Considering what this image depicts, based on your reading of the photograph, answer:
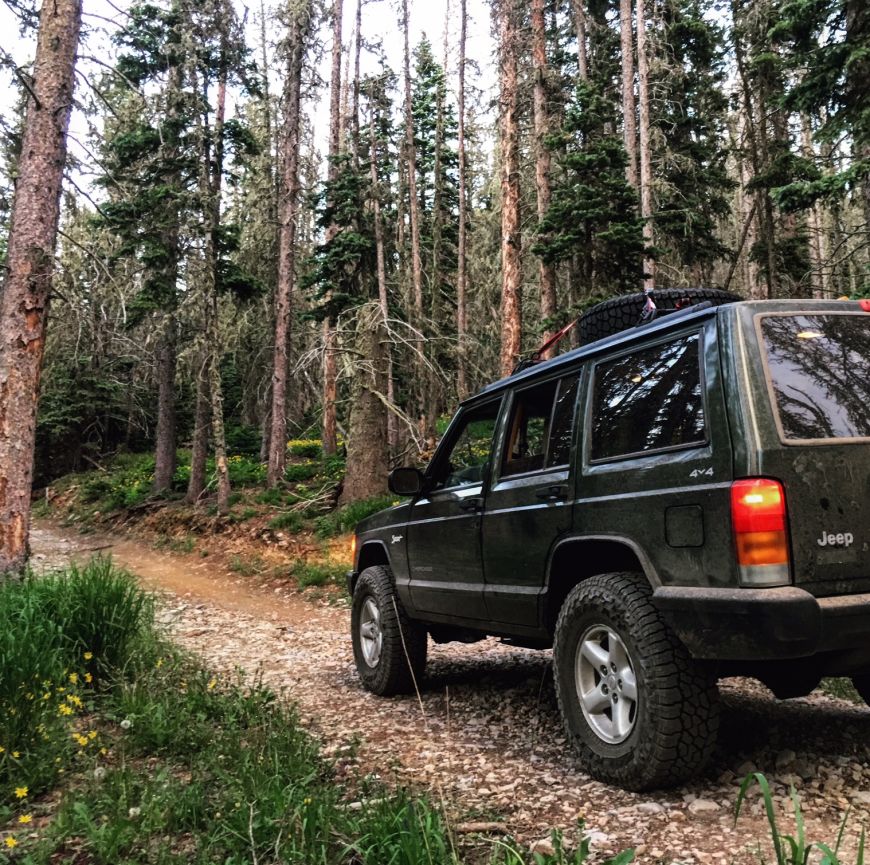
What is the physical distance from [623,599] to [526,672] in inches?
122

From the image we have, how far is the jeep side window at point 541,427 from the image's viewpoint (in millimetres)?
4117

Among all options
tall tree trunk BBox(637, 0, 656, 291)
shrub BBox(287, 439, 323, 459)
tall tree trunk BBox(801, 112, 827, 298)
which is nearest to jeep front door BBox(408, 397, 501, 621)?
tall tree trunk BBox(801, 112, 827, 298)

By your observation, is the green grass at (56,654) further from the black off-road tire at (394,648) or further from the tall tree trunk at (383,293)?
the tall tree trunk at (383,293)

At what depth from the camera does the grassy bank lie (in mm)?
2662

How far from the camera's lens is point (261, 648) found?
796 centimetres

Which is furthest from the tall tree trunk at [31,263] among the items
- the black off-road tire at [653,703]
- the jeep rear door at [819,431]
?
the jeep rear door at [819,431]

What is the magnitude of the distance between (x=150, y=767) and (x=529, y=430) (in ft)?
9.37

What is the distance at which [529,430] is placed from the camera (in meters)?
4.60

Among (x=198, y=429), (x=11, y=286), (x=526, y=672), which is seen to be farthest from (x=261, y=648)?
(x=198, y=429)

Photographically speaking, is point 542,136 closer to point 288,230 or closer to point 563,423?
point 288,230

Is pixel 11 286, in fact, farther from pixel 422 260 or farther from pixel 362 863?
pixel 422 260

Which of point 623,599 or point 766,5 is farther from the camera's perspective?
point 766,5

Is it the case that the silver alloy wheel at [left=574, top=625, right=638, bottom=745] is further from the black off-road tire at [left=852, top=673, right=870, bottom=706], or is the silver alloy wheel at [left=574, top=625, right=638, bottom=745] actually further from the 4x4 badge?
the black off-road tire at [left=852, top=673, right=870, bottom=706]

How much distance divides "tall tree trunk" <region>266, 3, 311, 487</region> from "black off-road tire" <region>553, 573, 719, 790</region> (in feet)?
52.2
